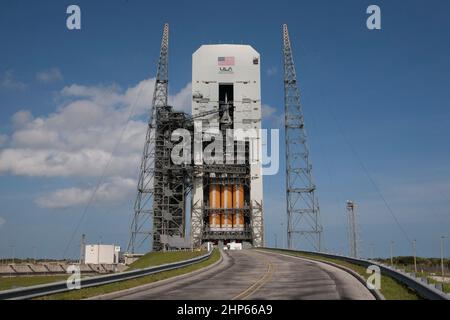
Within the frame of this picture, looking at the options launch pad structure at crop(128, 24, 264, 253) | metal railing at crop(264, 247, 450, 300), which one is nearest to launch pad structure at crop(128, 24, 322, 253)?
launch pad structure at crop(128, 24, 264, 253)

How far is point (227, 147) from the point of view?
322 feet

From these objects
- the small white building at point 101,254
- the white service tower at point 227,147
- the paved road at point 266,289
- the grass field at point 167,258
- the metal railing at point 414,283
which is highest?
the white service tower at point 227,147

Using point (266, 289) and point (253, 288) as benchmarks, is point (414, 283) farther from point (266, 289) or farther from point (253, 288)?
point (253, 288)

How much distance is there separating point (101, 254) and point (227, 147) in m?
36.8

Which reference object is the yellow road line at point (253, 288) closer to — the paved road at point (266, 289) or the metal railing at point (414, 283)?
the paved road at point (266, 289)

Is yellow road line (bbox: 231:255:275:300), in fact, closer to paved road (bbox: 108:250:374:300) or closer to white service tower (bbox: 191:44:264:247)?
paved road (bbox: 108:250:374:300)

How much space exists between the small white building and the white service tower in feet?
71.8

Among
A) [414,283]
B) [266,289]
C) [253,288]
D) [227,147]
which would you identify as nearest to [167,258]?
[253,288]

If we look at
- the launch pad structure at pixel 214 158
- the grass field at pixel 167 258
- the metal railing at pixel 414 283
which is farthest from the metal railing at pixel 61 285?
the launch pad structure at pixel 214 158

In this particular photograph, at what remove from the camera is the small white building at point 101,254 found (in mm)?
104688

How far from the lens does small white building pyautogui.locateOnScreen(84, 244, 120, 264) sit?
105m

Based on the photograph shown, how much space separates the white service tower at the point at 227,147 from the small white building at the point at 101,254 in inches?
862
